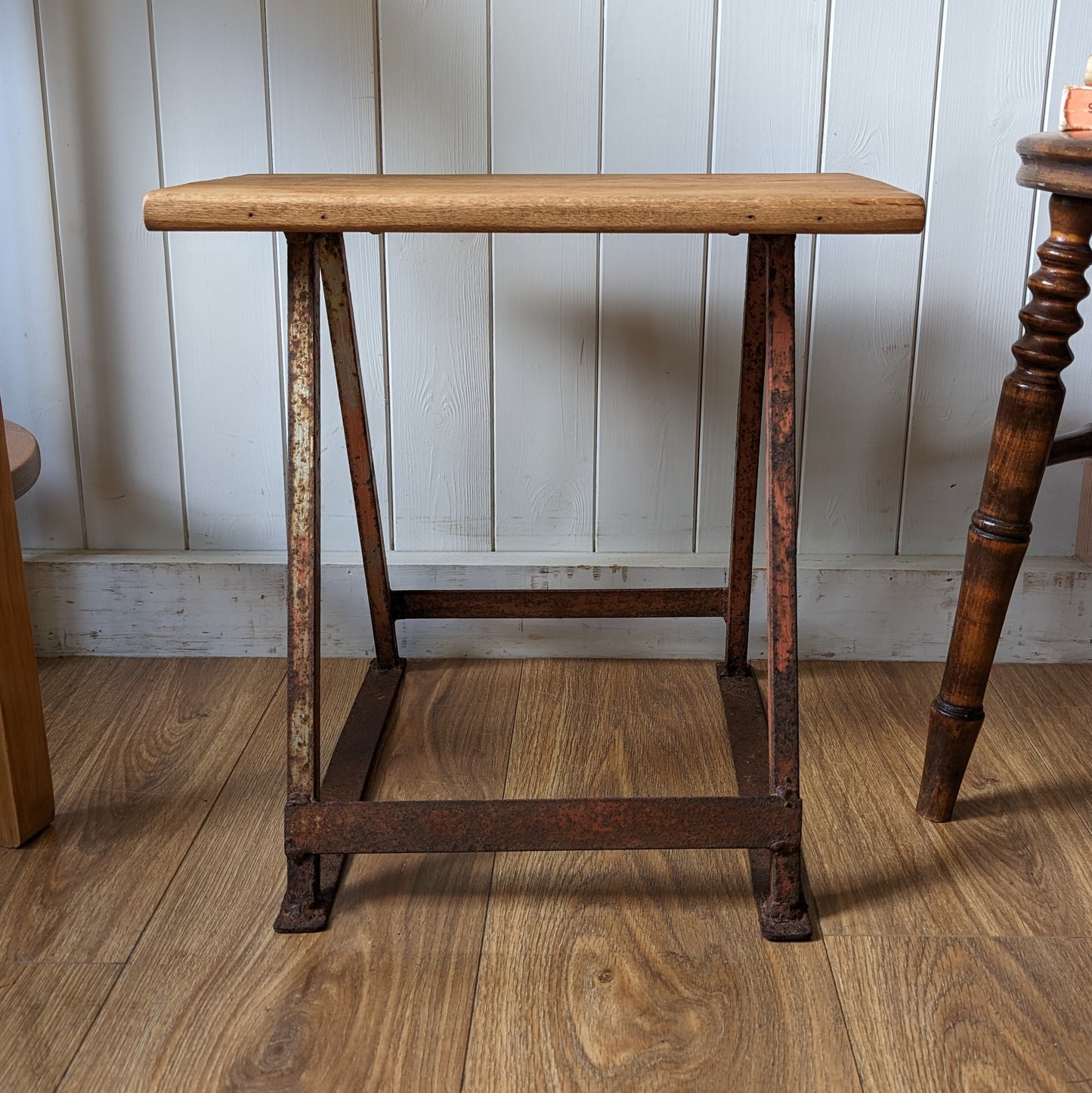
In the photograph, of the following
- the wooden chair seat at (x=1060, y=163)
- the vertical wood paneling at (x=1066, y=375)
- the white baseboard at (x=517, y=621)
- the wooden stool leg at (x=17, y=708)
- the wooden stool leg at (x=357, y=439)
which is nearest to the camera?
the wooden chair seat at (x=1060, y=163)

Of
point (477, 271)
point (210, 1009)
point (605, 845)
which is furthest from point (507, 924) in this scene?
point (477, 271)

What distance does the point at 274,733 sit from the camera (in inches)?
54.4

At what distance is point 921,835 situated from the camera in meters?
1.17

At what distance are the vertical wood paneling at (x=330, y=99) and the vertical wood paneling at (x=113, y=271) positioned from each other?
0.16 metres

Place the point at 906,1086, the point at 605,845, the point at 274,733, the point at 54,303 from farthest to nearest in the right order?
the point at 54,303 < the point at 274,733 < the point at 605,845 < the point at 906,1086

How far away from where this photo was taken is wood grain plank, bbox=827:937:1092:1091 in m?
0.87

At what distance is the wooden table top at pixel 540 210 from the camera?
2.85 feet

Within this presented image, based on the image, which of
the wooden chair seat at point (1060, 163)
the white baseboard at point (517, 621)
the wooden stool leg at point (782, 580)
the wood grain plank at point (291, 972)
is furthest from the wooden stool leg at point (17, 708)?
the wooden chair seat at point (1060, 163)

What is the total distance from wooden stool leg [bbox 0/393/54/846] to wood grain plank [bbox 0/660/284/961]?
0.03 metres

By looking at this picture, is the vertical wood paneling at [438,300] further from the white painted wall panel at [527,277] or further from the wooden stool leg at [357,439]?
the wooden stool leg at [357,439]

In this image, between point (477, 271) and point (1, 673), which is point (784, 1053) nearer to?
point (1, 673)

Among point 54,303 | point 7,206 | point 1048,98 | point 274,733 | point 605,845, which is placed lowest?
point 274,733

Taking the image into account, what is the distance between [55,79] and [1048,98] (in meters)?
1.15

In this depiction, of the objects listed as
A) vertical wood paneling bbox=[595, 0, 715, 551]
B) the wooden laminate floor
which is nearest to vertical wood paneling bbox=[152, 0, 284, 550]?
the wooden laminate floor
